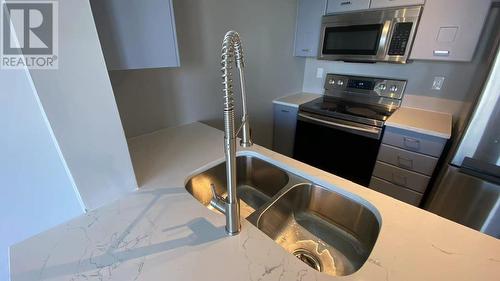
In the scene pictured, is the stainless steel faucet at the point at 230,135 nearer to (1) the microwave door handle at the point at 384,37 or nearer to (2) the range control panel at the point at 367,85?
(1) the microwave door handle at the point at 384,37

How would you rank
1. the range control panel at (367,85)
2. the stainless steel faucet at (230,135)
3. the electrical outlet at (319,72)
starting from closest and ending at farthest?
the stainless steel faucet at (230,135)
the range control panel at (367,85)
the electrical outlet at (319,72)

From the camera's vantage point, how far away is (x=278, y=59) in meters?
2.23

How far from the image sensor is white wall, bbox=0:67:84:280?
0.82 m

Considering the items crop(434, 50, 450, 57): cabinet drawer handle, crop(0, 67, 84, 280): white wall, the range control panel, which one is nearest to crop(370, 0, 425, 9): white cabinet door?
crop(434, 50, 450, 57): cabinet drawer handle

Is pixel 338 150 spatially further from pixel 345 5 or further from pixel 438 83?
pixel 345 5

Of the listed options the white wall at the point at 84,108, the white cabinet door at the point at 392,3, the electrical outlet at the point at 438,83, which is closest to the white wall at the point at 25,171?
the white wall at the point at 84,108

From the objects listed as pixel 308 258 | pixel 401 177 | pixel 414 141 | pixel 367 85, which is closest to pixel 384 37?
pixel 367 85

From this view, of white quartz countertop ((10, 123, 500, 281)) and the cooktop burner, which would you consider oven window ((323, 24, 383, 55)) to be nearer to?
the cooktop burner

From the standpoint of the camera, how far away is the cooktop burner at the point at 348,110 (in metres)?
A: 1.83

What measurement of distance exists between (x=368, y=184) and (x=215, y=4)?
6.46 feet

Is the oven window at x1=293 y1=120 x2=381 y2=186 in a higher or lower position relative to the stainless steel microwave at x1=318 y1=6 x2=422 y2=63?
lower

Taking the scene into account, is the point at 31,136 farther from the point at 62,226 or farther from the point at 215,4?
the point at 215,4

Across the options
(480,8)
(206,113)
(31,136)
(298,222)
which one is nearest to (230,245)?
(298,222)

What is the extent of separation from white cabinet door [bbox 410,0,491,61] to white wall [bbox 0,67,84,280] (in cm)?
238
